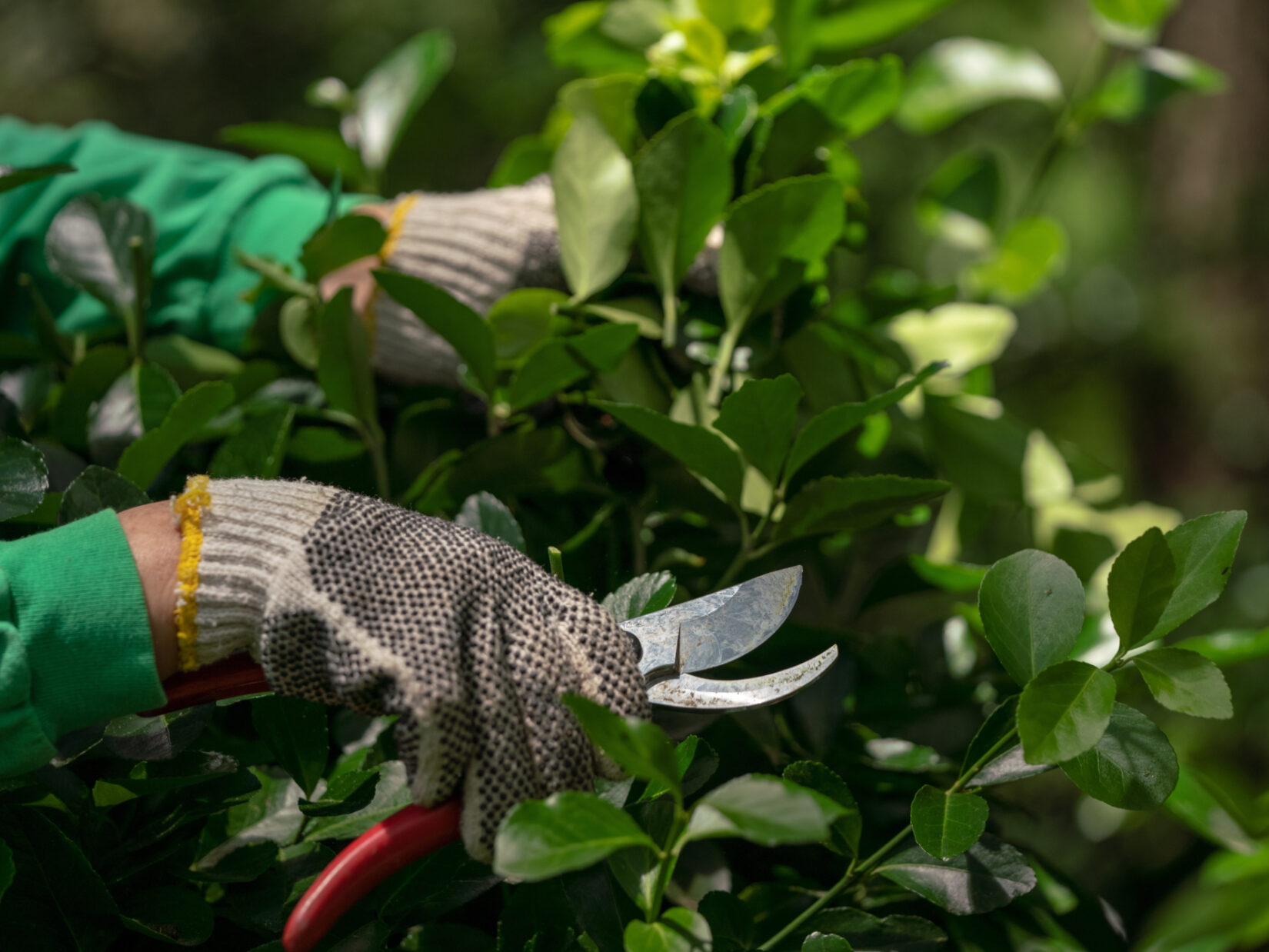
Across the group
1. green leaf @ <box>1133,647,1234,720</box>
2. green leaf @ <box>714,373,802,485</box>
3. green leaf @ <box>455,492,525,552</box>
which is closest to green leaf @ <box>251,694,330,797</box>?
green leaf @ <box>455,492,525,552</box>

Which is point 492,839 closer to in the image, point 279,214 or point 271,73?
point 279,214

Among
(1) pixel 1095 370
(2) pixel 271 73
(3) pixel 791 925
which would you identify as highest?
(3) pixel 791 925

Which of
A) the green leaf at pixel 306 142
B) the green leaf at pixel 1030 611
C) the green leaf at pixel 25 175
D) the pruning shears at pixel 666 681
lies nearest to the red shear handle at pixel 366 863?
the pruning shears at pixel 666 681

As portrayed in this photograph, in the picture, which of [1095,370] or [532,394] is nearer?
[532,394]

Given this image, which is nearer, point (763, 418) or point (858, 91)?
point (763, 418)

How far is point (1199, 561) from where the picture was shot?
1.17 feet

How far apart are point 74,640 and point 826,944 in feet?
0.96

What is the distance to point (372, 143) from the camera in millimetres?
717

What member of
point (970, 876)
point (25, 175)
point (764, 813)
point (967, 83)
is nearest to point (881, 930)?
point (970, 876)

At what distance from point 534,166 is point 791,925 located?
51 cm

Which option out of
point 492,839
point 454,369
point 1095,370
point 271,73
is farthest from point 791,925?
point 271,73

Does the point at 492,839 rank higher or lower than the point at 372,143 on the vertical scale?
lower

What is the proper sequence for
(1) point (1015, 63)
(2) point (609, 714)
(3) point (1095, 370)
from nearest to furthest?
1. (2) point (609, 714)
2. (1) point (1015, 63)
3. (3) point (1095, 370)

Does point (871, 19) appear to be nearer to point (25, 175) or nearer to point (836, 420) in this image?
point (836, 420)
